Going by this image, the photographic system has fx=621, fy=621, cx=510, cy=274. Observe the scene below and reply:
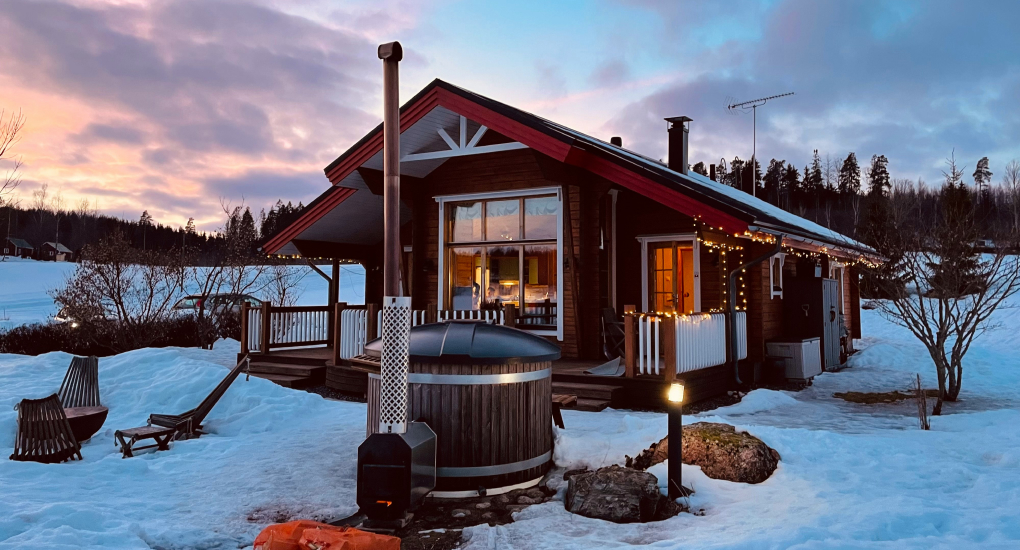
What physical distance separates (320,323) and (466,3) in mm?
7335

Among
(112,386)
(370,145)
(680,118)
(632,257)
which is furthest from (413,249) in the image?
(680,118)

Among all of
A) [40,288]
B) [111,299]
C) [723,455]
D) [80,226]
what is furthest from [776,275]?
[80,226]

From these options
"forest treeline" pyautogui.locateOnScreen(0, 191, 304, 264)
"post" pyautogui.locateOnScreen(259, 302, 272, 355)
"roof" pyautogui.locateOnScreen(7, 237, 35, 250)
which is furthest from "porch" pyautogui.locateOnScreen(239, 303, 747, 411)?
"roof" pyautogui.locateOnScreen(7, 237, 35, 250)

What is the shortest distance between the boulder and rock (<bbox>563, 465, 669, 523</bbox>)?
2.26 feet

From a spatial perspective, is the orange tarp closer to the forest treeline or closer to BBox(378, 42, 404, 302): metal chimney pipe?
BBox(378, 42, 404, 302): metal chimney pipe

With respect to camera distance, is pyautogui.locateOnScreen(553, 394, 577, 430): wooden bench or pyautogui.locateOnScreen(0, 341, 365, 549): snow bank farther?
pyautogui.locateOnScreen(553, 394, 577, 430): wooden bench

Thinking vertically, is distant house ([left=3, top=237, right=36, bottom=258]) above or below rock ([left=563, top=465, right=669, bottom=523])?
above

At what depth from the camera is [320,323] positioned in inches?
538

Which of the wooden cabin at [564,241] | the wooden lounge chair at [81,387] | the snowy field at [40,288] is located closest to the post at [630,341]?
the wooden cabin at [564,241]

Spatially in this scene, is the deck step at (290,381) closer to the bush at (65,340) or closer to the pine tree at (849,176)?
the bush at (65,340)

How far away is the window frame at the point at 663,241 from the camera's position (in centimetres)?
1091

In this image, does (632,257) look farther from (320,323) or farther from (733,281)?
(320,323)

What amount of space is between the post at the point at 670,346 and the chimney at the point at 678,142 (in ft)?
28.0

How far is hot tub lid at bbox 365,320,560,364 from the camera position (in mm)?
4902
